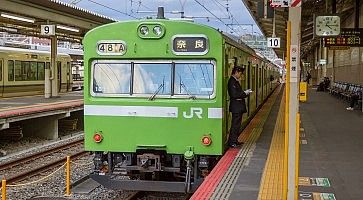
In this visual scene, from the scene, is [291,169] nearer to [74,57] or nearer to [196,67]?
[196,67]

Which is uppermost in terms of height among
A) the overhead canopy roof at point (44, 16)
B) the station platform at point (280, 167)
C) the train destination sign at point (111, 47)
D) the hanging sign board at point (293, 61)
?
the overhead canopy roof at point (44, 16)

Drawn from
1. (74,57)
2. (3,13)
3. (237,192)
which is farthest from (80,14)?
(237,192)

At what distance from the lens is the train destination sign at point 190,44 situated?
7.64 metres

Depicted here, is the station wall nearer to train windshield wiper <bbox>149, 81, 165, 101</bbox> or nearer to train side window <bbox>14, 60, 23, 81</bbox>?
train side window <bbox>14, 60, 23, 81</bbox>

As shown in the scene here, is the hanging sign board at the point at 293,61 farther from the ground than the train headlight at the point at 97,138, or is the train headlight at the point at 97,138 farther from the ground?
the hanging sign board at the point at 293,61

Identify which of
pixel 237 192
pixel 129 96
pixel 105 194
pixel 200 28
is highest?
pixel 200 28

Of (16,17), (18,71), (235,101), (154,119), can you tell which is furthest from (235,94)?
(18,71)

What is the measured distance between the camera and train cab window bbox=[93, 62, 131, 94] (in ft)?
26.1

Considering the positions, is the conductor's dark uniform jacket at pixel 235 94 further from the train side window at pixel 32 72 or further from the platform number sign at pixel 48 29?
the train side window at pixel 32 72

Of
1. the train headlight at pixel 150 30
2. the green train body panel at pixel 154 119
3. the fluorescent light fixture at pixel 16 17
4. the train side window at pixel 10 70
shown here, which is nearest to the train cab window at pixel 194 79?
the green train body panel at pixel 154 119

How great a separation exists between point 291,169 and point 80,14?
22033mm

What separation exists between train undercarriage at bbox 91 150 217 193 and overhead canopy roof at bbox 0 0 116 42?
45.4 feet

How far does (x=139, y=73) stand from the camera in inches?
312

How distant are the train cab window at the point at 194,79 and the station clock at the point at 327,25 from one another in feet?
26.7
